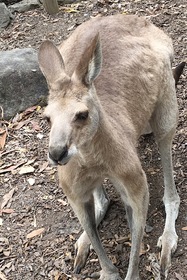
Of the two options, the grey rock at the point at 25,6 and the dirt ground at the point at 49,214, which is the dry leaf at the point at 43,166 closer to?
the dirt ground at the point at 49,214

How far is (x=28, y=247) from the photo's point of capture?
385cm

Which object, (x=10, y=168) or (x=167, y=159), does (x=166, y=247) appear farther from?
(x=10, y=168)

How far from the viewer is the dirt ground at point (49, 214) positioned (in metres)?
3.69

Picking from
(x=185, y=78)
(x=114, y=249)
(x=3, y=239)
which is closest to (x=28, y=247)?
(x=3, y=239)

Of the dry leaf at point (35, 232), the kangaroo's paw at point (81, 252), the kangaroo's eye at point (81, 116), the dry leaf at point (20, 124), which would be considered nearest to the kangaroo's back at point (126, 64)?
the kangaroo's eye at point (81, 116)

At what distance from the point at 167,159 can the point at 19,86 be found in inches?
73.9

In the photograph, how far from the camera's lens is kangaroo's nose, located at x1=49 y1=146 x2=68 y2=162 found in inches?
96.3

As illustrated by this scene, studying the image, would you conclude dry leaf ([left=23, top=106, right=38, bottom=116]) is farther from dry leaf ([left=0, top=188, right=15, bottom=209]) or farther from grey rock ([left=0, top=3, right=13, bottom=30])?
grey rock ([left=0, top=3, right=13, bottom=30])

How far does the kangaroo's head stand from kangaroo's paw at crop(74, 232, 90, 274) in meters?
1.14

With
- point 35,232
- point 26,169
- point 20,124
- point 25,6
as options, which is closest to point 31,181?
point 26,169

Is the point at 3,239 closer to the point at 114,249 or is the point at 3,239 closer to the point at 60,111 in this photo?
the point at 114,249

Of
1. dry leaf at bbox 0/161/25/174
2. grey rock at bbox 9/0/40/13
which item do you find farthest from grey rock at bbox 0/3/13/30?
dry leaf at bbox 0/161/25/174

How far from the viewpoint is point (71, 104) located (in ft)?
8.61

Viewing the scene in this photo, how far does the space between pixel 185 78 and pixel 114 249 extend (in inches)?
75.8
